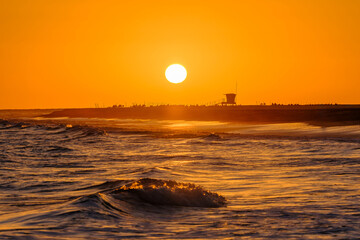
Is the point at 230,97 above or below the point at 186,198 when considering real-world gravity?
above

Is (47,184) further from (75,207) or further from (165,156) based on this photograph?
(165,156)

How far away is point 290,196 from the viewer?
16625 millimetres

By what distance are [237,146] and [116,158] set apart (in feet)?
34.4

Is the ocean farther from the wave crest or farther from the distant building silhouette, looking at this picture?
the distant building silhouette

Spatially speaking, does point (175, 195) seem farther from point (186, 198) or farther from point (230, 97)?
point (230, 97)

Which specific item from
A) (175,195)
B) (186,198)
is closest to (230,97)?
(175,195)

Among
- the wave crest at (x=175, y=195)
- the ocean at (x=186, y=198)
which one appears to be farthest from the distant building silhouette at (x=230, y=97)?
the wave crest at (x=175, y=195)

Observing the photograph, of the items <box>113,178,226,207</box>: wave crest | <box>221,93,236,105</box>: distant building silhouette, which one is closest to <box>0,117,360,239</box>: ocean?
<box>113,178,226,207</box>: wave crest

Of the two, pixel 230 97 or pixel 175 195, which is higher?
pixel 230 97

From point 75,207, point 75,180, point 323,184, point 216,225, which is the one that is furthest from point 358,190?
point 75,180

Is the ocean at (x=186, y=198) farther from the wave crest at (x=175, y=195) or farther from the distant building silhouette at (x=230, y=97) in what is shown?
the distant building silhouette at (x=230, y=97)

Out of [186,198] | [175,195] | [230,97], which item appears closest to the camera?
[186,198]

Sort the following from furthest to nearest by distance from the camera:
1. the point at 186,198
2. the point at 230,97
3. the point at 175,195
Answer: the point at 230,97, the point at 175,195, the point at 186,198

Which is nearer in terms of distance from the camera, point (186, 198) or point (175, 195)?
point (186, 198)
